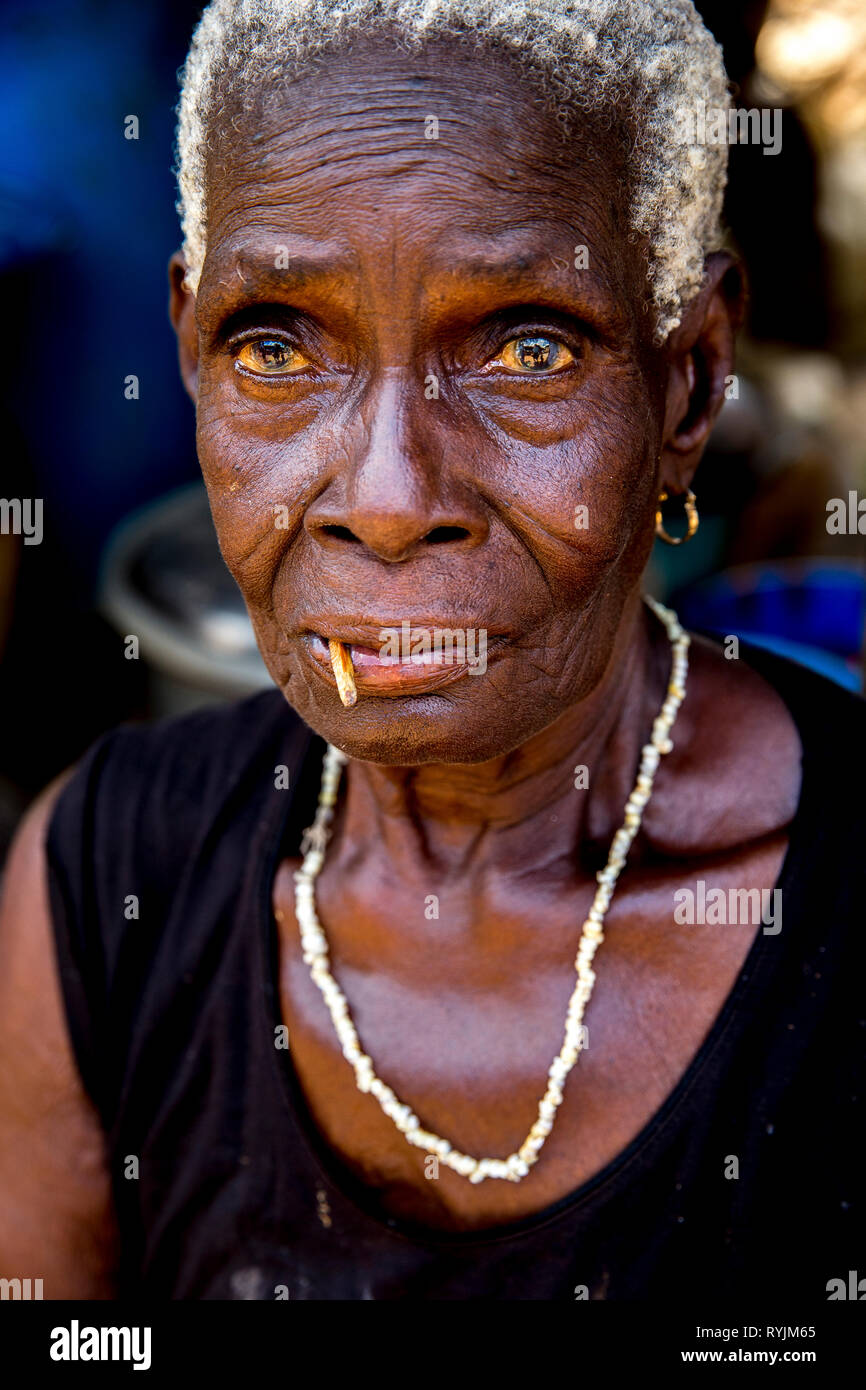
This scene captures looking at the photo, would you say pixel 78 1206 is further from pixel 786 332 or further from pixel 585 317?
pixel 786 332

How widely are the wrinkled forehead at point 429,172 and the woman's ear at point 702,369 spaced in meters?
0.26

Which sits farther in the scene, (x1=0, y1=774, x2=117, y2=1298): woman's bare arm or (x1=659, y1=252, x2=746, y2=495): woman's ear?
(x1=0, y1=774, x2=117, y2=1298): woman's bare arm

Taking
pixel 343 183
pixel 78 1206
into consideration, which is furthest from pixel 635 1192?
pixel 343 183

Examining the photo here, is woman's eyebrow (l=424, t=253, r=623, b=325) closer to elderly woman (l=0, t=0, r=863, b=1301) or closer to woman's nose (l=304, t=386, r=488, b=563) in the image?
elderly woman (l=0, t=0, r=863, b=1301)

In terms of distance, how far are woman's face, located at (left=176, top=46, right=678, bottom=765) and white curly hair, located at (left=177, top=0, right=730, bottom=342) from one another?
0.03 metres

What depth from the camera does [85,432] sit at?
15.6ft

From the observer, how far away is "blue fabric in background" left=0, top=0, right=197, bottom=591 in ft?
14.2

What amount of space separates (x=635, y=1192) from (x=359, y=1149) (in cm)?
41

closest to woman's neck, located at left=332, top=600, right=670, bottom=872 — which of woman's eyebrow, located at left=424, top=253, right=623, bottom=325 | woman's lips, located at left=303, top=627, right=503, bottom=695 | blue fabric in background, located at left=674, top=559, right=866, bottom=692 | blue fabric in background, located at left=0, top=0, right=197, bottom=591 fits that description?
woman's lips, located at left=303, top=627, right=503, bottom=695

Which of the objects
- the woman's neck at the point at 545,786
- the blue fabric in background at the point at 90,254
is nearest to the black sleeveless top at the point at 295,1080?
the woman's neck at the point at 545,786

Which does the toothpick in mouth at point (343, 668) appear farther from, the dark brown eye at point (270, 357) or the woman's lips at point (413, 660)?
the dark brown eye at point (270, 357)

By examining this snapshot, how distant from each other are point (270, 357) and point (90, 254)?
346 centimetres

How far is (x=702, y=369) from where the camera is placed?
1710 millimetres

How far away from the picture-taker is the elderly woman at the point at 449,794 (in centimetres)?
138
